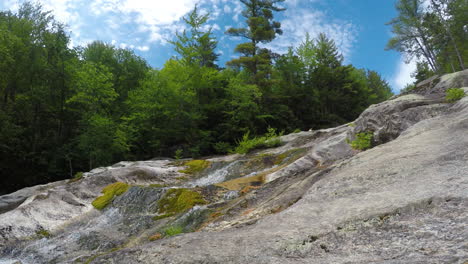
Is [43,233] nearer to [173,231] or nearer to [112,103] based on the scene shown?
[173,231]

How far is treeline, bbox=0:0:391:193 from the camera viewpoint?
26094 millimetres

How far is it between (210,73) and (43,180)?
795 inches

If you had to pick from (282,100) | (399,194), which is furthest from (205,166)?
(282,100)

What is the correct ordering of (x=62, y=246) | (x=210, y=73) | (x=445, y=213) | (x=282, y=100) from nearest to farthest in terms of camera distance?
(x=445, y=213) → (x=62, y=246) → (x=210, y=73) → (x=282, y=100)

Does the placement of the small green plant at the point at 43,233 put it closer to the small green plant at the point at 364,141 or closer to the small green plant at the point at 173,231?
the small green plant at the point at 173,231

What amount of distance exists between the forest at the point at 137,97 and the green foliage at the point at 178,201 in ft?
49.7

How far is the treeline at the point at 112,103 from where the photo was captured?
26.1m

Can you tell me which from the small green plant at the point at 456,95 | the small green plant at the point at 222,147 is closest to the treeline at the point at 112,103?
the small green plant at the point at 222,147

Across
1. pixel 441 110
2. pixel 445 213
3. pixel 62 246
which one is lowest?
pixel 62 246

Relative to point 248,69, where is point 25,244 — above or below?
below

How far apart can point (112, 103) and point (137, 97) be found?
5.01 metres

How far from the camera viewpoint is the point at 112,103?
32938mm

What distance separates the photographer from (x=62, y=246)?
8953 mm

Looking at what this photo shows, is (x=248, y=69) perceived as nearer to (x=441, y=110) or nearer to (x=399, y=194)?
(x=441, y=110)
